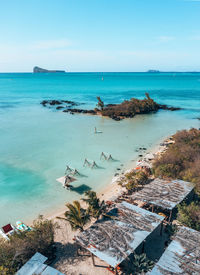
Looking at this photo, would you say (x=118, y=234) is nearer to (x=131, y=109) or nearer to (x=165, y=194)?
(x=165, y=194)

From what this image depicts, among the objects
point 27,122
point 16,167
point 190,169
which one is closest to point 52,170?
point 16,167

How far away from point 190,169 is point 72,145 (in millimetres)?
15935

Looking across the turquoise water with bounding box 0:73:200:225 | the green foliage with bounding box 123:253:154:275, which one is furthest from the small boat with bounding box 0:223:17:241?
the green foliage with bounding box 123:253:154:275

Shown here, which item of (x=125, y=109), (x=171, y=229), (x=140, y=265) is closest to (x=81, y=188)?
(x=171, y=229)

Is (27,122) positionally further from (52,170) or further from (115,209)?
(115,209)

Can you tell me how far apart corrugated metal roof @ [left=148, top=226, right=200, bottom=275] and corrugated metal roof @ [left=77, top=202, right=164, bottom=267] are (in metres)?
1.25

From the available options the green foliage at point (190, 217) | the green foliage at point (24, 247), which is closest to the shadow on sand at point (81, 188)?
the green foliage at point (24, 247)

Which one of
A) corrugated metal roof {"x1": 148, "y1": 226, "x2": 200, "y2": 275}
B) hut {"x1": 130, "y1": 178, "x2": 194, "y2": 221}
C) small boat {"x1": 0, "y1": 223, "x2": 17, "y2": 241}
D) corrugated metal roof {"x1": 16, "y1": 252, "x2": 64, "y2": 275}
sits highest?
hut {"x1": 130, "y1": 178, "x2": 194, "y2": 221}

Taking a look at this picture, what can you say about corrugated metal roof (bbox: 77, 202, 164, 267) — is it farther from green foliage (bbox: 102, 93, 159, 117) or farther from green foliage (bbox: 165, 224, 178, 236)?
green foliage (bbox: 102, 93, 159, 117)

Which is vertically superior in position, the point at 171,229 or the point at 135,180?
the point at 135,180

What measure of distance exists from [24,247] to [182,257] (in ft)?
24.7

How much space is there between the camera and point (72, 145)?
2745cm

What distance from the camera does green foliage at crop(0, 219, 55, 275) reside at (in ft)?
30.0

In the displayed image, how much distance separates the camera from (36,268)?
8.82m
